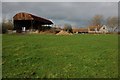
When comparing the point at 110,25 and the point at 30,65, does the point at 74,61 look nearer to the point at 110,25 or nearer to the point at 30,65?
the point at 30,65

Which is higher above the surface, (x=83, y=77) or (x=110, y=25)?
(x=110, y=25)

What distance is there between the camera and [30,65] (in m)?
11.3

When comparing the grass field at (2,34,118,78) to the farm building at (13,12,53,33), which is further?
the farm building at (13,12,53,33)

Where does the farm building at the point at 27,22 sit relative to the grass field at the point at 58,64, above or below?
above

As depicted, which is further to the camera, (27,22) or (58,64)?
(27,22)

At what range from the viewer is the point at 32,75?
9789mm

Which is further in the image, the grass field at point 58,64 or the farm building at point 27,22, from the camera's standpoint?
the farm building at point 27,22

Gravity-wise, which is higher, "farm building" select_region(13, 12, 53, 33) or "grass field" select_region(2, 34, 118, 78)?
"farm building" select_region(13, 12, 53, 33)

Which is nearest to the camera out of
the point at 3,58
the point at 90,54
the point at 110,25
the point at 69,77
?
the point at 69,77

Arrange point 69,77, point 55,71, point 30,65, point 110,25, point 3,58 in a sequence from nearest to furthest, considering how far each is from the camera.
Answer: point 69,77 → point 55,71 → point 30,65 → point 3,58 → point 110,25

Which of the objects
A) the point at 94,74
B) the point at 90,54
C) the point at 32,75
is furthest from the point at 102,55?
the point at 32,75

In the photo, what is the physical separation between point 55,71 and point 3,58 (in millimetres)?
3466

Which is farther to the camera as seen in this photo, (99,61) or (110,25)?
(110,25)

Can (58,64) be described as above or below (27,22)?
below
